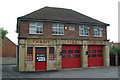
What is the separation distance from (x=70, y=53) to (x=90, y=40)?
3.52 metres

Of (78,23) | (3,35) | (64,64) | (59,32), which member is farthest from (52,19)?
(3,35)

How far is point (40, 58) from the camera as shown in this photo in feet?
89.7

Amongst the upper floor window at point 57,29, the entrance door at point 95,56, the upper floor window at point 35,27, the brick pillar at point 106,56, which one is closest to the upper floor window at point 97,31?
the entrance door at point 95,56

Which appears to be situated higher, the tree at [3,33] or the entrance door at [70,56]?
the tree at [3,33]

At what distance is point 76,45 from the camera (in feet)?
99.1

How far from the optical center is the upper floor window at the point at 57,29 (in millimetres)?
28820

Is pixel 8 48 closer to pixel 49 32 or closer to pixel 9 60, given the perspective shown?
pixel 9 60

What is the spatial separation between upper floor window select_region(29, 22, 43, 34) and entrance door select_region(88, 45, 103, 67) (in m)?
7.53

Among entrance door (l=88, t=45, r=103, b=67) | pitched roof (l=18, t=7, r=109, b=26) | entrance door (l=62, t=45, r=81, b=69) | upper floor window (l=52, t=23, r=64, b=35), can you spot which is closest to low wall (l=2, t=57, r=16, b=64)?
pitched roof (l=18, t=7, r=109, b=26)

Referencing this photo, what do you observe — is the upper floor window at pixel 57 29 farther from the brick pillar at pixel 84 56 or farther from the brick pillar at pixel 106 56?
the brick pillar at pixel 106 56

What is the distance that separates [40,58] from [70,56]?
171 inches

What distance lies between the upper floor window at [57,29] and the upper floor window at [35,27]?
1.70m

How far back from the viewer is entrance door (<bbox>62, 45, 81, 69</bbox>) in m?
29.2

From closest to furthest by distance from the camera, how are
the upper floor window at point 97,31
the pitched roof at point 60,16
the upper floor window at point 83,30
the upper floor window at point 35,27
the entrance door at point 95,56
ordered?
1. the upper floor window at point 35,27
2. the pitched roof at point 60,16
3. the upper floor window at point 83,30
4. the entrance door at point 95,56
5. the upper floor window at point 97,31
